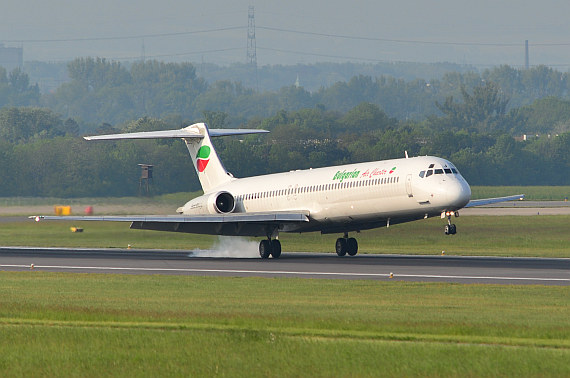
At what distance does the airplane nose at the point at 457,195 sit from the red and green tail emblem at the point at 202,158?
57.8 ft

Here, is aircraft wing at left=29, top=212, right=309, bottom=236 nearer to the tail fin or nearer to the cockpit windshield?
the cockpit windshield

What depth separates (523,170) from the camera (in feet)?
438

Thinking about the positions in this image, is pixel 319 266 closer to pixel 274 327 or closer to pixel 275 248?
pixel 275 248

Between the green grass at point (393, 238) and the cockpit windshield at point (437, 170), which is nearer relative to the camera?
the cockpit windshield at point (437, 170)

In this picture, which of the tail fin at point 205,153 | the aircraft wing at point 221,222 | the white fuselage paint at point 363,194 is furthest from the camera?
the tail fin at point 205,153

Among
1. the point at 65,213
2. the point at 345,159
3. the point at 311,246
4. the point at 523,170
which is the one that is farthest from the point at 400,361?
the point at 523,170

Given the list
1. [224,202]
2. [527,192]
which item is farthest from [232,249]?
[527,192]

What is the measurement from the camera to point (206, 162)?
5434cm

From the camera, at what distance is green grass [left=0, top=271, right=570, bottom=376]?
54.8 ft

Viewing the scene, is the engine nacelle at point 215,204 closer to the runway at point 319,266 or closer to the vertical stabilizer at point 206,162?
the runway at point 319,266

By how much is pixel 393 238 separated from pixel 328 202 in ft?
48.2

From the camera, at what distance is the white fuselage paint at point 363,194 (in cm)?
4075

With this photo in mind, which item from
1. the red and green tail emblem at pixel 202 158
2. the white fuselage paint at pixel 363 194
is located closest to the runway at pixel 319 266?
the white fuselage paint at pixel 363 194

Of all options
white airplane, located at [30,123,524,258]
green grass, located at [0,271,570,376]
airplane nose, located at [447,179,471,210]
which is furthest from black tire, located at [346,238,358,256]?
green grass, located at [0,271,570,376]
